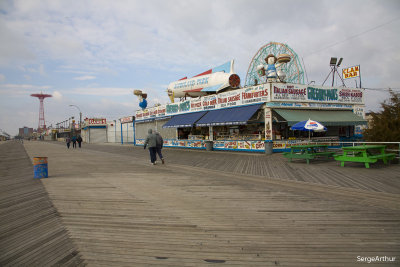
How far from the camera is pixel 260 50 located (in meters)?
24.1

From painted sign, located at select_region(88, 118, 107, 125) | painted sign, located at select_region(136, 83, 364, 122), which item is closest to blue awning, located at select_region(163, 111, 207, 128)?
painted sign, located at select_region(136, 83, 364, 122)

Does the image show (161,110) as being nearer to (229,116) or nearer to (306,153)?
(229,116)

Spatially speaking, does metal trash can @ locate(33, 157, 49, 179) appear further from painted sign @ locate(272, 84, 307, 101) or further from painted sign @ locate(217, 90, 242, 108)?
painted sign @ locate(217, 90, 242, 108)

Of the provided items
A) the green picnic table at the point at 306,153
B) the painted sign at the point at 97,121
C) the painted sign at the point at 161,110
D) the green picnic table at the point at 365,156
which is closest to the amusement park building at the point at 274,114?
the green picnic table at the point at 306,153

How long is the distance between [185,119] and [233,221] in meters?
20.2

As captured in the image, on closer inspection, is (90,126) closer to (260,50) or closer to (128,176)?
(260,50)

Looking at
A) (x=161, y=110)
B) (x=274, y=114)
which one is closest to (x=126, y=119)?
(x=161, y=110)

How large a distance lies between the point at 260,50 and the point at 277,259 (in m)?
23.6

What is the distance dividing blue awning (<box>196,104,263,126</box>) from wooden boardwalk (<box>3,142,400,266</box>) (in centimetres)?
978

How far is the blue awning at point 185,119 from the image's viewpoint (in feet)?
74.2

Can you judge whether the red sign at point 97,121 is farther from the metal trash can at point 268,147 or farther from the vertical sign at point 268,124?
the metal trash can at point 268,147

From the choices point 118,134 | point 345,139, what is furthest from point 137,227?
point 118,134

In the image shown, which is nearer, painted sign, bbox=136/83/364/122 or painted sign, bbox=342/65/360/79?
painted sign, bbox=136/83/364/122

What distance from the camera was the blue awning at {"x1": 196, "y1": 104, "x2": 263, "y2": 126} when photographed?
17.1 meters
